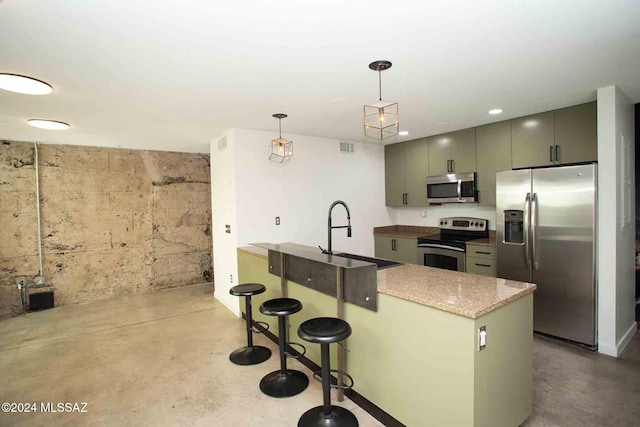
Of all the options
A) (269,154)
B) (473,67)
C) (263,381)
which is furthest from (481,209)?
(263,381)

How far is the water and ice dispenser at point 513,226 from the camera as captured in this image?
3.60 metres

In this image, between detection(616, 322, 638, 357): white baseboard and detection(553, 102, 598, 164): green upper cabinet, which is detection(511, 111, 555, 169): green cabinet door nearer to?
detection(553, 102, 598, 164): green upper cabinet

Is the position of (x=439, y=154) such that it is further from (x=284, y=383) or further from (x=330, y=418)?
(x=330, y=418)

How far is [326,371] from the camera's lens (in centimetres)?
209

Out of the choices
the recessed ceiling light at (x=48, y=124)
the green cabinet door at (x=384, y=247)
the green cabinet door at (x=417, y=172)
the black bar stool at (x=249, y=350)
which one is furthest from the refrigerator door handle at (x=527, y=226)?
the recessed ceiling light at (x=48, y=124)

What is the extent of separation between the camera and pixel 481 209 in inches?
184

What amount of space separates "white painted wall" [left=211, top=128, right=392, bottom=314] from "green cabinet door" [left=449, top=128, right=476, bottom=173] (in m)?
1.31

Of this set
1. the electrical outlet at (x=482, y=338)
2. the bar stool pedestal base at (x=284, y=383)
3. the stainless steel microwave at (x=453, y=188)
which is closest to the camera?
the electrical outlet at (x=482, y=338)

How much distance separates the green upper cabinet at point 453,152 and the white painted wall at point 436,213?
611 millimetres

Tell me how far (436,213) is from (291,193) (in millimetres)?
2352

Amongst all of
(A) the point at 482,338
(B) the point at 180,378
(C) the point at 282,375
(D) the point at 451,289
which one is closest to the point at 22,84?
(B) the point at 180,378

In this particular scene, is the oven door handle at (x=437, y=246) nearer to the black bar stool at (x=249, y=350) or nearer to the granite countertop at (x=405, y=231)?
the granite countertop at (x=405, y=231)

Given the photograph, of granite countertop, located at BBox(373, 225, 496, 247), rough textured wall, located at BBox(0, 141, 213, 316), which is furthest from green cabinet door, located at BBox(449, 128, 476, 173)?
rough textured wall, located at BBox(0, 141, 213, 316)

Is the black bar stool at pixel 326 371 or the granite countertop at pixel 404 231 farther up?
the granite countertop at pixel 404 231
